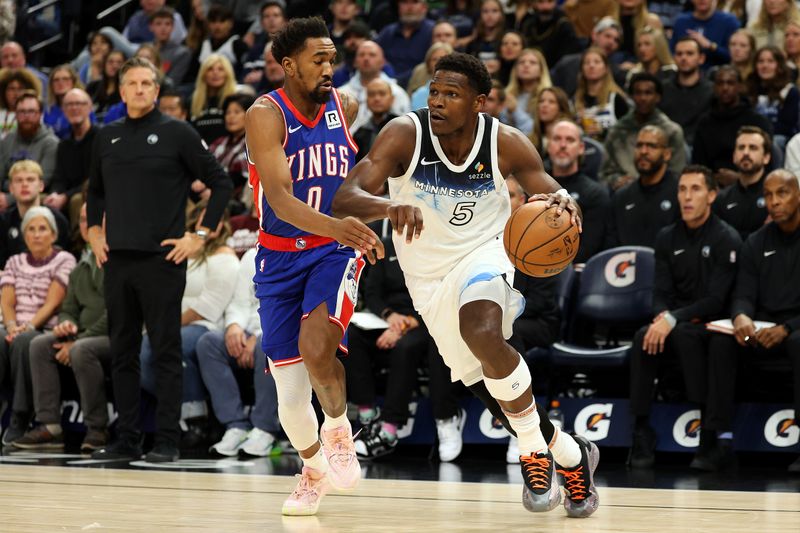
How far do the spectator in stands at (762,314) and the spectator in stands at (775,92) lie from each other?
6.72 ft

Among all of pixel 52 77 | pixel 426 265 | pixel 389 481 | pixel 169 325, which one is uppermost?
pixel 52 77

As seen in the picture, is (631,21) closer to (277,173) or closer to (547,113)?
(547,113)

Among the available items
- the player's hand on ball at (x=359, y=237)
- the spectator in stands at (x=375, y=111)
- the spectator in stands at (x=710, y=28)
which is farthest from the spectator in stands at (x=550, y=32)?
the player's hand on ball at (x=359, y=237)

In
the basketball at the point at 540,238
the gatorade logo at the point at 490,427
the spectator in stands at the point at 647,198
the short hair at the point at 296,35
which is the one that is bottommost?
the gatorade logo at the point at 490,427

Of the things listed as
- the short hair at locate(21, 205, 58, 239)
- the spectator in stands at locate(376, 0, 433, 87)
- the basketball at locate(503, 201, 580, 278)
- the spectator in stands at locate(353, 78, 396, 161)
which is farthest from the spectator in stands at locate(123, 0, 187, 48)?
the basketball at locate(503, 201, 580, 278)

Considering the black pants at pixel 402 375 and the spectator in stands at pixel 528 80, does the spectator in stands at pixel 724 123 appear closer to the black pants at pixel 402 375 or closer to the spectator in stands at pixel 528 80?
the spectator in stands at pixel 528 80

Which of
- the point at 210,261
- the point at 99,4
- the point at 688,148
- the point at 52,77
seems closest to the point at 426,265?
the point at 210,261

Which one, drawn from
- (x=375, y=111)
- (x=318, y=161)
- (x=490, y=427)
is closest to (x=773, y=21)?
(x=375, y=111)

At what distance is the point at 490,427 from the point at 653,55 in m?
4.12

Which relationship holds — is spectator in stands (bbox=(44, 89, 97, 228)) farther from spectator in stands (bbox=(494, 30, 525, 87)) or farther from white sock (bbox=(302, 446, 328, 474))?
white sock (bbox=(302, 446, 328, 474))

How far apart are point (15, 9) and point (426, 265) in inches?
405

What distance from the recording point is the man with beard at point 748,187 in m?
7.65

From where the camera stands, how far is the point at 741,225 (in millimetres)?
7812

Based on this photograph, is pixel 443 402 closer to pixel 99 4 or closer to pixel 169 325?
pixel 169 325
